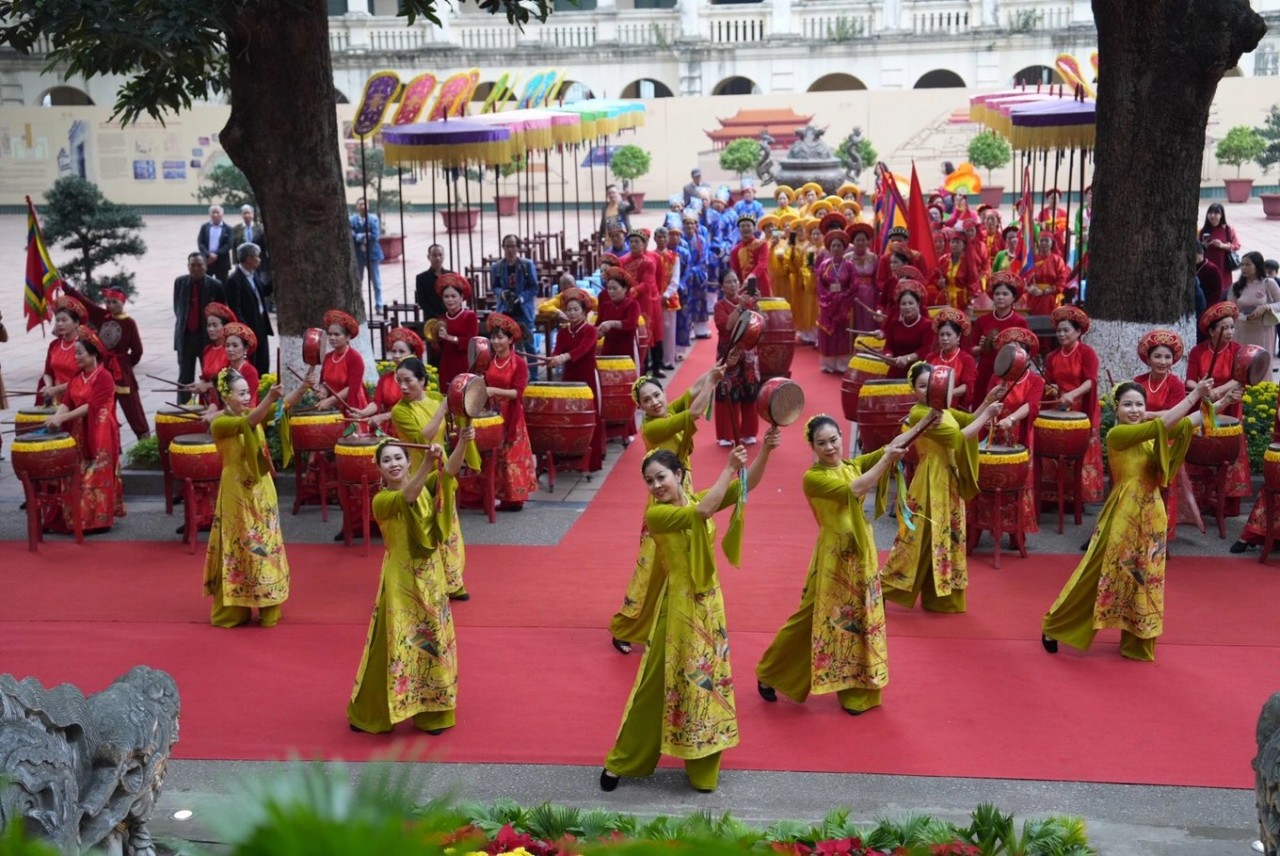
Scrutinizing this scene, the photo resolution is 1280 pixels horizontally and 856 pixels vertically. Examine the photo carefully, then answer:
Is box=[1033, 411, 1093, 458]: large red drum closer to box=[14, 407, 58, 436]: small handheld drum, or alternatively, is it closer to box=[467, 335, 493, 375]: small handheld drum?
box=[467, 335, 493, 375]: small handheld drum

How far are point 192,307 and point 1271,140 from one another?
88.0 ft

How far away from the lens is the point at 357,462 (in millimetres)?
9961

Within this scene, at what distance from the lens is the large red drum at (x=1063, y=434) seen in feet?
33.2

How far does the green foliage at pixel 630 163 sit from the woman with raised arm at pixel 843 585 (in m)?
26.7

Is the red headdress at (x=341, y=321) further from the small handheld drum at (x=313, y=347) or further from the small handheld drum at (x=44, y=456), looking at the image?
the small handheld drum at (x=44, y=456)

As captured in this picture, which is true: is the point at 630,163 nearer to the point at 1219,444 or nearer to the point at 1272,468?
the point at 1219,444

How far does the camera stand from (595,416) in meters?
11.7

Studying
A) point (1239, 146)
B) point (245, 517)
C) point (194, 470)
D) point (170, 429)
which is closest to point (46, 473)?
point (170, 429)

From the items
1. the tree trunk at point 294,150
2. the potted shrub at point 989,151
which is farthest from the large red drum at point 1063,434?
the potted shrub at point 989,151

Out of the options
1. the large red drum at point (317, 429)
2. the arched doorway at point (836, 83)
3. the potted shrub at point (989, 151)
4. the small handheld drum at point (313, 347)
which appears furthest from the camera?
the arched doorway at point (836, 83)

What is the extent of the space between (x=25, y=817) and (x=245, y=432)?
4329mm

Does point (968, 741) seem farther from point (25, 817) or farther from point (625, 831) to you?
point (25, 817)

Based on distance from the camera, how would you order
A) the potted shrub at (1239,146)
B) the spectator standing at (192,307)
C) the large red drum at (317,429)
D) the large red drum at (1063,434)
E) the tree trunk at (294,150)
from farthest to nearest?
the potted shrub at (1239,146), the spectator standing at (192,307), the tree trunk at (294,150), the large red drum at (317,429), the large red drum at (1063,434)

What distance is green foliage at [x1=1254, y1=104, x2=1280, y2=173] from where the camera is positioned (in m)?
32.6
